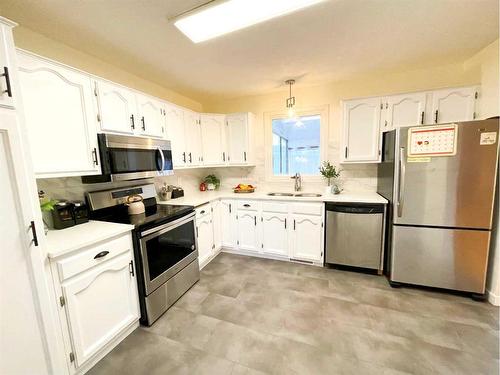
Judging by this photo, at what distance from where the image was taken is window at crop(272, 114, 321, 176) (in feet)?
10.7

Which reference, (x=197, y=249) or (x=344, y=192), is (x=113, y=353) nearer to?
(x=197, y=249)

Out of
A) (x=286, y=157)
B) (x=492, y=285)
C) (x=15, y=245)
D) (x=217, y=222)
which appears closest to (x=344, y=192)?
(x=286, y=157)

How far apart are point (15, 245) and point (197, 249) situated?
162cm

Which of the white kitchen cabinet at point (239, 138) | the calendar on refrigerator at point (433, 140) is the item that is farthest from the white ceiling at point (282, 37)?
the calendar on refrigerator at point (433, 140)

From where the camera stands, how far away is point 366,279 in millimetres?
2439

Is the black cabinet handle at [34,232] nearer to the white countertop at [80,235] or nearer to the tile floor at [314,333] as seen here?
the white countertop at [80,235]

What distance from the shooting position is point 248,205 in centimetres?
297

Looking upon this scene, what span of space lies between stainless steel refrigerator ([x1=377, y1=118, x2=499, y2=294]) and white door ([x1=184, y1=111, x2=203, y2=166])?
246 cm

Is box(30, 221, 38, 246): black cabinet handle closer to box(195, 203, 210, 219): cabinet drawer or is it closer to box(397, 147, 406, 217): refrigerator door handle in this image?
box(195, 203, 210, 219): cabinet drawer

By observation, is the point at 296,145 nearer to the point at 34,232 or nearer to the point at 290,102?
the point at 290,102

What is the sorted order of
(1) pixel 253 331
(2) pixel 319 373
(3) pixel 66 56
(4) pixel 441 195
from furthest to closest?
(4) pixel 441 195 → (3) pixel 66 56 → (1) pixel 253 331 → (2) pixel 319 373

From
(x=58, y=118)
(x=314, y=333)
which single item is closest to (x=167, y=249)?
(x=58, y=118)

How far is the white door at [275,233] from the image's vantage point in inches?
112

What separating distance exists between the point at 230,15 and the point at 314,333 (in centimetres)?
248
